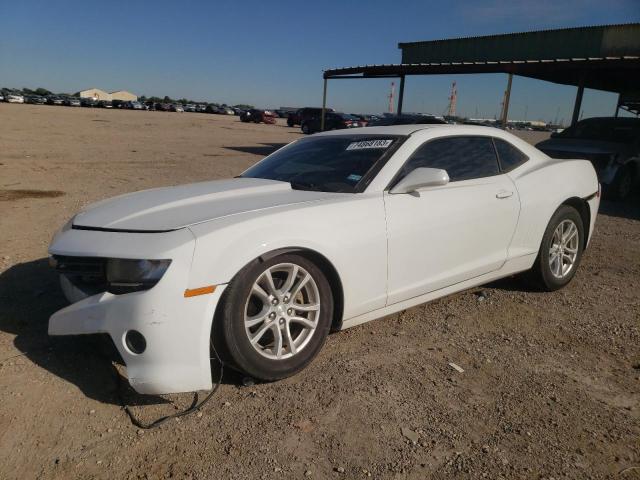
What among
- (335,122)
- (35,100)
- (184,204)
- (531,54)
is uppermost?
(531,54)

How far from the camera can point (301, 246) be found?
2.61m

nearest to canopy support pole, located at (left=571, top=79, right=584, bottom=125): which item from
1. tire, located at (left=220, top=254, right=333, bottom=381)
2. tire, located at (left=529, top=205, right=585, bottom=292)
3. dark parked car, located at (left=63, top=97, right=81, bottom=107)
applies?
tire, located at (left=529, top=205, right=585, bottom=292)

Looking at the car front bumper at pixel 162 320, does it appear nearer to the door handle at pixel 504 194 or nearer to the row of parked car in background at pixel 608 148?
the door handle at pixel 504 194

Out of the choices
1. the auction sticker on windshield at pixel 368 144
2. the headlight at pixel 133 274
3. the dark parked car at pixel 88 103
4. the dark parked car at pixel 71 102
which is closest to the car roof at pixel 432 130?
the auction sticker on windshield at pixel 368 144

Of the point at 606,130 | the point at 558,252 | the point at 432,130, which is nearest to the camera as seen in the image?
the point at 432,130

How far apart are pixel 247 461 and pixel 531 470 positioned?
1.24 meters

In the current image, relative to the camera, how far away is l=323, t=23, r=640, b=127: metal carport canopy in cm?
1534

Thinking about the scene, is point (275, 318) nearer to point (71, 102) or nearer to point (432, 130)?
point (432, 130)

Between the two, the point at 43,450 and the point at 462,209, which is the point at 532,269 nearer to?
the point at 462,209

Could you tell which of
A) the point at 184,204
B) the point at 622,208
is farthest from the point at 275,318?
the point at 622,208

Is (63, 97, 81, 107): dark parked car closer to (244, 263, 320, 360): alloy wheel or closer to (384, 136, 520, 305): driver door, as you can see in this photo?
(384, 136, 520, 305): driver door

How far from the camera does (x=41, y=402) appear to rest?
2455mm

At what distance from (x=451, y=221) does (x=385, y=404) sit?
1.35 meters

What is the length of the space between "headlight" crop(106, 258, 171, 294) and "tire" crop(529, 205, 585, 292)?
10.3 feet
